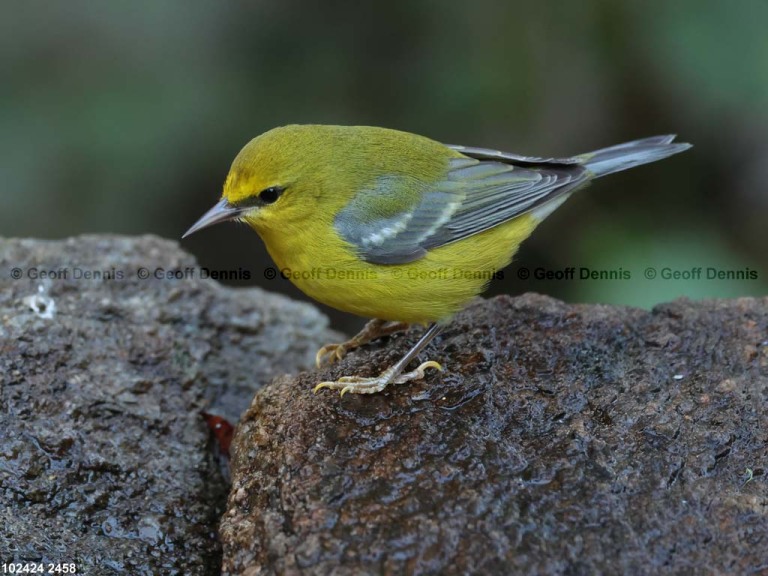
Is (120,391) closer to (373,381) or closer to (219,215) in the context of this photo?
(219,215)

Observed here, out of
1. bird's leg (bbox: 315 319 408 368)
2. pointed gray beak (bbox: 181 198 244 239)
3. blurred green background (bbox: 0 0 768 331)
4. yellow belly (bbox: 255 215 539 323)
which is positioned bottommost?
bird's leg (bbox: 315 319 408 368)

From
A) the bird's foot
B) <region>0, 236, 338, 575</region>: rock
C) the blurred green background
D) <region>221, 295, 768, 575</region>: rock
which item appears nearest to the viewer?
<region>221, 295, 768, 575</region>: rock

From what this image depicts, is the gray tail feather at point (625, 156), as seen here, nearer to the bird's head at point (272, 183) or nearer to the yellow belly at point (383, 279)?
the yellow belly at point (383, 279)

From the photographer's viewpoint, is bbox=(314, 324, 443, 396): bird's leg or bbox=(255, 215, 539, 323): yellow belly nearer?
bbox=(314, 324, 443, 396): bird's leg

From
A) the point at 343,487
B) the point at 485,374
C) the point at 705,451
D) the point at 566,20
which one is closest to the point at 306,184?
the point at 485,374

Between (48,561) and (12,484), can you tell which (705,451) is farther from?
(12,484)

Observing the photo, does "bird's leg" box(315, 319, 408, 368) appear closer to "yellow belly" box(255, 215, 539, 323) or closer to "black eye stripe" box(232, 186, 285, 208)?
"yellow belly" box(255, 215, 539, 323)

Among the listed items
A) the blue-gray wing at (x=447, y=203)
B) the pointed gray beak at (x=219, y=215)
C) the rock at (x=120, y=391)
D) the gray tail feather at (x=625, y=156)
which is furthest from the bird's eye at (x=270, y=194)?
the gray tail feather at (x=625, y=156)
